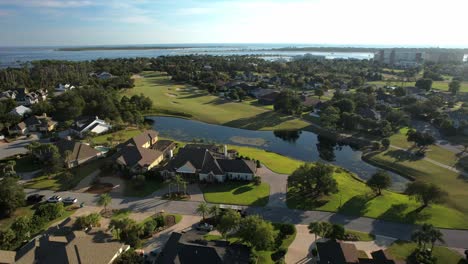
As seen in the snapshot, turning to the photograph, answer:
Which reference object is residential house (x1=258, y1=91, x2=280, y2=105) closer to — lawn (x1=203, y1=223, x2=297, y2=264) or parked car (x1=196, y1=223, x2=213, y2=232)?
lawn (x1=203, y1=223, x2=297, y2=264)

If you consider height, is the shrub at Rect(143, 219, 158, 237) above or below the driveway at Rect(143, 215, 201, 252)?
above

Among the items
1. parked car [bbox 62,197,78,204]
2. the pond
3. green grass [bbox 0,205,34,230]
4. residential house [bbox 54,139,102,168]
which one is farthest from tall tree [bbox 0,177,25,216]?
the pond

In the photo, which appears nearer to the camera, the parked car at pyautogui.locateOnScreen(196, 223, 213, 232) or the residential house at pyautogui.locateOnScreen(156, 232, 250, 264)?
the residential house at pyautogui.locateOnScreen(156, 232, 250, 264)

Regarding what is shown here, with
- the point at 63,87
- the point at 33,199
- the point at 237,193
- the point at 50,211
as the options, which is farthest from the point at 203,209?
the point at 63,87

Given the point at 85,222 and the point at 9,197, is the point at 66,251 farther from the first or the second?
the point at 9,197

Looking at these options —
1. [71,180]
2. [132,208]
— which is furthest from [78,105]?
[132,208]
